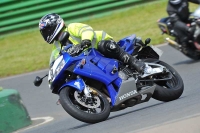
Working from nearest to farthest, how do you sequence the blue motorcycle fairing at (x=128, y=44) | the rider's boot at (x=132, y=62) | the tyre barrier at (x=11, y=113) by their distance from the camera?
the rider's boot at (x=132, y=62)
the blue motorcycle fairing at (x=128, y=44)
the tyre barrier at (x=11, y=113)

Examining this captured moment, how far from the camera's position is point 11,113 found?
812cm

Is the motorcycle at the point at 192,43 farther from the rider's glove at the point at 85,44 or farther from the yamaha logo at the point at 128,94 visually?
the rider's glove at the point at 85,44

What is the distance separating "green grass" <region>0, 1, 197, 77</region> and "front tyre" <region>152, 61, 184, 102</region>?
16.8 feet

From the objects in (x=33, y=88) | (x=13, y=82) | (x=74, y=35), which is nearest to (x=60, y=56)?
(x=74, y=35)

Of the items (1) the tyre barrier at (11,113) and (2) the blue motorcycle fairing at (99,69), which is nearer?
(2) the blue motorcycle fairing at (99,69)

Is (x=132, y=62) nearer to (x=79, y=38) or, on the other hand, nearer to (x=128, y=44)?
(x=128, y=44)

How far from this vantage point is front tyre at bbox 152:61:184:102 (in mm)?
7137

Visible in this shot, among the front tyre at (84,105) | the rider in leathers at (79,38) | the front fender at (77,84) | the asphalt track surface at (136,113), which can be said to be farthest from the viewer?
the rider in leathers at (79,38)

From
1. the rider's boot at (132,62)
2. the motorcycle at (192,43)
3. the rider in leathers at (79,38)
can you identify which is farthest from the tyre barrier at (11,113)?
the motorcycle at (192,43)

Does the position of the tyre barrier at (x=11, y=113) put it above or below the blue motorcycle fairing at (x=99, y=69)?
below

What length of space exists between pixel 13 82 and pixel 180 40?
136 inches

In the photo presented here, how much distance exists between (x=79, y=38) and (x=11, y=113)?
1.77 meters

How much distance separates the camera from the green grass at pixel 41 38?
1260cm

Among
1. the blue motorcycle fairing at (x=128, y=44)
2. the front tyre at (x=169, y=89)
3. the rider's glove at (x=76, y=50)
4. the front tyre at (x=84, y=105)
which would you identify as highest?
the rider's glove at (x=76, y=50)
